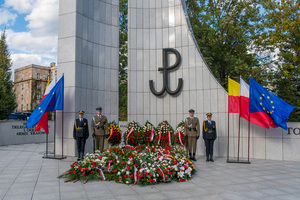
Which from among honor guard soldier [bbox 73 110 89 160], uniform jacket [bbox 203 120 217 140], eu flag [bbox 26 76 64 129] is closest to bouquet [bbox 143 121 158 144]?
uniform jacket [bbox 203 120 217 140]

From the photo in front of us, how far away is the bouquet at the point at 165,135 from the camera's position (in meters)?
10.6

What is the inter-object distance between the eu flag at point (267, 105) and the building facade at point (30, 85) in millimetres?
49042

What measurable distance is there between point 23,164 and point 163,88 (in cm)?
628

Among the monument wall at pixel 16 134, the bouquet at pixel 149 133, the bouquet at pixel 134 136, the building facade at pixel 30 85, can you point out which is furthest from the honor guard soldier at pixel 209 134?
the building facade at pixel 30 85

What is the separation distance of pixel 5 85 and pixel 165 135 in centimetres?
2348

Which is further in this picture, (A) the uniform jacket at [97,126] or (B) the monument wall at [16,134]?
(B) the monument wall at [16,134]

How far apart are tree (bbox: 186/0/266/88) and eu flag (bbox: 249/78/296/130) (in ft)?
30.7

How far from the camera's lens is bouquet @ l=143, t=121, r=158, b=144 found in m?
10.7

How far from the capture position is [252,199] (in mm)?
4926

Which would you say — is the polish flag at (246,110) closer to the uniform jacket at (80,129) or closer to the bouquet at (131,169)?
the bouquet at (131,169)

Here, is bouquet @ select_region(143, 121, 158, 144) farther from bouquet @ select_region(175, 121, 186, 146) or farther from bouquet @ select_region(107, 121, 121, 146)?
bouquet @ select_region(107, 121, 121, 146)

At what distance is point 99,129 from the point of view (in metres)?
9.18

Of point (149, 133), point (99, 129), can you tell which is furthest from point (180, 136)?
point (99, 129)

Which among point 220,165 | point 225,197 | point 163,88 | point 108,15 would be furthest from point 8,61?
point 225,197
